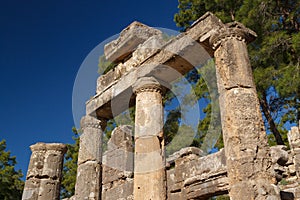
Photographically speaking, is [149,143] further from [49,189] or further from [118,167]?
[49,189]

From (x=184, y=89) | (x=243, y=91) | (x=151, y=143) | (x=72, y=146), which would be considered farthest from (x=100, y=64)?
(x=243, y=91)

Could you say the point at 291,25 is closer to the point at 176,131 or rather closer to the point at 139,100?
the point at 176,131

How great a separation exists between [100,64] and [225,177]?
42.2 feet

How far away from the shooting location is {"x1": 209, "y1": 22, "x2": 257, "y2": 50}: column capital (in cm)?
705

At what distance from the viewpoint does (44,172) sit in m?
11.4

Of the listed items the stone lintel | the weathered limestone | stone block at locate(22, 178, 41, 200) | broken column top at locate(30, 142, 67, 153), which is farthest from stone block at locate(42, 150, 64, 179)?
the stone lintel

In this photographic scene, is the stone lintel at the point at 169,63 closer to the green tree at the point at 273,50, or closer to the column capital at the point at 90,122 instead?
the column capital at the point at 90,122

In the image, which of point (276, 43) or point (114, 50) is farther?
point (276, 43)

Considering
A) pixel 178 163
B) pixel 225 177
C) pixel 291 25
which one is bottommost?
pixel 225 177

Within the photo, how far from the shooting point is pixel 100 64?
1923 centimetres

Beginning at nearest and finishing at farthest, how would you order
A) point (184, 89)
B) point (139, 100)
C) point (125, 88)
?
point (139, 100)
point (125, 88)
point (184, 89)

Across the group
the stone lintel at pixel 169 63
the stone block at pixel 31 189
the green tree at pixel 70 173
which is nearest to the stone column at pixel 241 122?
the stone lintel at pixel 169 63

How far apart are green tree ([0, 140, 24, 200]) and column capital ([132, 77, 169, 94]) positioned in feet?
58.5

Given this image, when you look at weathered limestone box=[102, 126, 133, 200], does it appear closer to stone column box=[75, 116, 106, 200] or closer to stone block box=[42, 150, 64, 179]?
stone column box=[75, 116, 106, 200]
